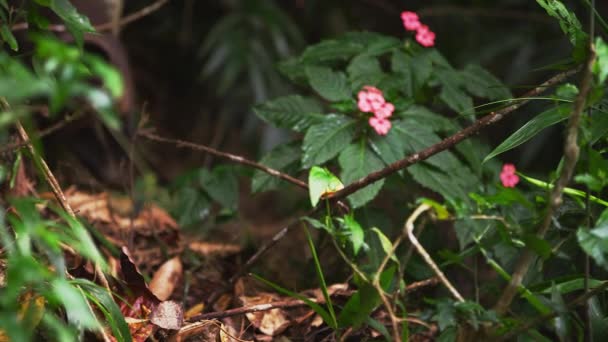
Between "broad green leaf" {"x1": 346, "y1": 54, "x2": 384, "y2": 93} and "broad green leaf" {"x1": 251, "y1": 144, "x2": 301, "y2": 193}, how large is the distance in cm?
24

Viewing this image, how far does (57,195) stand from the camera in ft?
4.09

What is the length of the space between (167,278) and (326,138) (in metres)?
0.60

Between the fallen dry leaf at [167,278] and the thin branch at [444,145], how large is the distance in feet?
1.91

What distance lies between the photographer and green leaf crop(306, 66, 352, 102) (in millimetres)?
1751

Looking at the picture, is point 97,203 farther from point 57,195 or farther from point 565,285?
Result: point 565,285

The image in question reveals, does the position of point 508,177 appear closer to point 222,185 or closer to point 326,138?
point 326,138

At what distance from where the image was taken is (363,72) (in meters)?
1.79

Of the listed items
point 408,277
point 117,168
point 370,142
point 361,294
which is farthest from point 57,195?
point 117,168

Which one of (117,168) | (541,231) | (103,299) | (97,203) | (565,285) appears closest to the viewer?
(541,231)

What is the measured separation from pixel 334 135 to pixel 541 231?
27.0 inches

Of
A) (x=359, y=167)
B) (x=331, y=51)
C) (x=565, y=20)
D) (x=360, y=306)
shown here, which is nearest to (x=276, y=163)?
(x=359, y=167)

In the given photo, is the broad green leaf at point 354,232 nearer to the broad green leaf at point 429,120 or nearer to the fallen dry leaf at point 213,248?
the broad green leaf at point 429,120

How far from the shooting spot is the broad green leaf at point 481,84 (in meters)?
1.85

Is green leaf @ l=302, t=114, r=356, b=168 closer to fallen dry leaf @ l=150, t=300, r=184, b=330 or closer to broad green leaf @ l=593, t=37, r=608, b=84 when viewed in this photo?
fallen dry leaf @ l=150, t=300, r=184, b=330
